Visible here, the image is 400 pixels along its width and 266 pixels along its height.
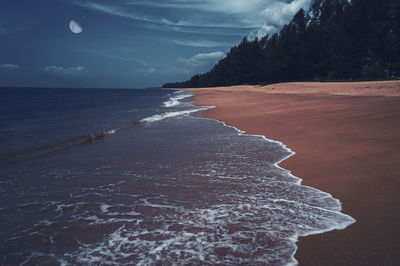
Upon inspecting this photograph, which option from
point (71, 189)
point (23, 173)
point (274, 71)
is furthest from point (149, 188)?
point (274, 71)

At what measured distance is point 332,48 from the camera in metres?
45.5

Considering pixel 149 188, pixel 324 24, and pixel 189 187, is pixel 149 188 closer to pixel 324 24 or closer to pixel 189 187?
pixel 189 187

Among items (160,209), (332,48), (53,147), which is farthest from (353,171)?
(332,48)

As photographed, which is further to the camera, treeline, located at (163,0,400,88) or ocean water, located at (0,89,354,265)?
treeline, located at (163,0,400,88)

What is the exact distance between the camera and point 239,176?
5.40 m

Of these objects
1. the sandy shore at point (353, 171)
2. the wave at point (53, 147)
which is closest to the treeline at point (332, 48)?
the sandy shore at point (353, 171)

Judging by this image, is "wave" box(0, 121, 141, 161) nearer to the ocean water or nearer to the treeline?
the ocean water

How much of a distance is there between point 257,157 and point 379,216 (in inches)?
139

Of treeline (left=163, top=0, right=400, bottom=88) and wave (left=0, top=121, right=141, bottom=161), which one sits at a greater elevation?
treeline (left=163, top=0, right=400, bottom=88)

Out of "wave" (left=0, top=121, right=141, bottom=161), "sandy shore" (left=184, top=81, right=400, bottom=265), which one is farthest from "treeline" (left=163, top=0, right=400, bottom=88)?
"wave" (left=0, top=121, right=141, bottom=161)

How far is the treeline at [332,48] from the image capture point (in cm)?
4053

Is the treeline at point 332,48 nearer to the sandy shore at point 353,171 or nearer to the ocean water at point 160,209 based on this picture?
the sandy shore at point 353,171

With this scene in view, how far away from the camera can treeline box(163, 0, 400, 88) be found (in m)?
40.5

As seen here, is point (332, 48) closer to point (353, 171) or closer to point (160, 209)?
point (353, 171)
